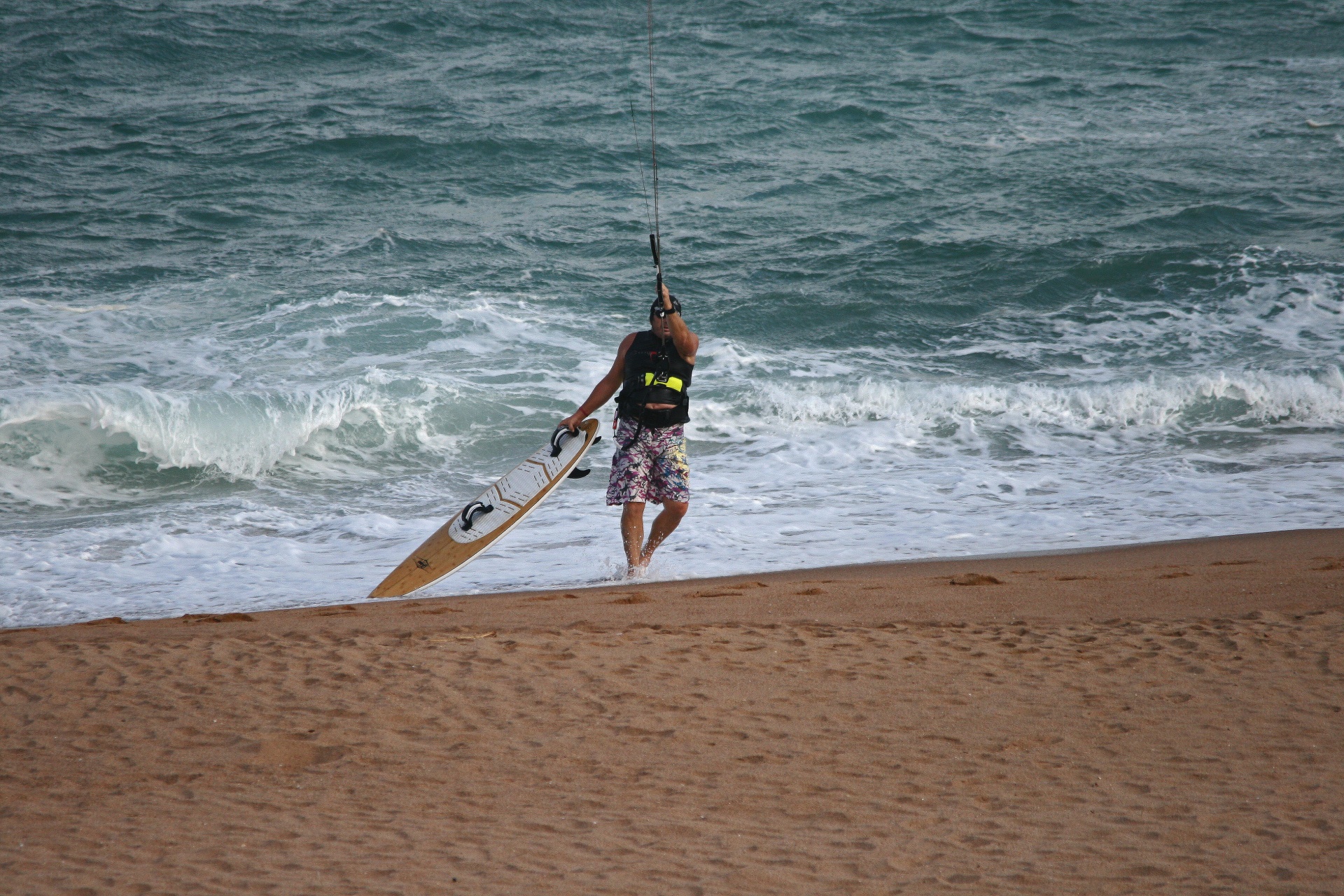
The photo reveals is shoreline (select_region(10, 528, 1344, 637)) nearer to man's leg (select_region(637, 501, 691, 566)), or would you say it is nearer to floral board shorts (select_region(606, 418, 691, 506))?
man's leg (select_region(637, 501, 691, 566))

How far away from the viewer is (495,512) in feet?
19.6

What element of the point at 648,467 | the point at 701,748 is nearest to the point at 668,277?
the point at 648,467

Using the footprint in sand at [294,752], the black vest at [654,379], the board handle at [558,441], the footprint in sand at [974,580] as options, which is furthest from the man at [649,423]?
the footprint in sand at [294,752]

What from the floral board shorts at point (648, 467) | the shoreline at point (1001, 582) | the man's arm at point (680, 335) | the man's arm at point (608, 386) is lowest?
the shoreline at point (1001, 582)

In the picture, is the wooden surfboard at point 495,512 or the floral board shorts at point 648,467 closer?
the floral board shorts at point 648,467

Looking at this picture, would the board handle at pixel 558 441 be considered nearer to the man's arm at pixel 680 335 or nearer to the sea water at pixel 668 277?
the sea water at pixel 668 277

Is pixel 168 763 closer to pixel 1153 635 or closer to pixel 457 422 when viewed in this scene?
pixel 1153 635

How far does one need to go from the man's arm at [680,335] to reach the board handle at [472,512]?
1.59 meters

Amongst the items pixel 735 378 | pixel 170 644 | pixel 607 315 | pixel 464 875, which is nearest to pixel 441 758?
pixel 464 875

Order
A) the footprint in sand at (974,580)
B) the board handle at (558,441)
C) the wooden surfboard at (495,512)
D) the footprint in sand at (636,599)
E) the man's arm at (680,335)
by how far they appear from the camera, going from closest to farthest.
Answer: the footprint in sand at (636,599), the footprint in sand at (974,580), the man's arm at (680,335), the wooden surfboard at (495,512), the board handle at (558,441)

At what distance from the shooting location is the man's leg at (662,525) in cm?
546

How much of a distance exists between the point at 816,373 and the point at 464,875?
25.4 feet

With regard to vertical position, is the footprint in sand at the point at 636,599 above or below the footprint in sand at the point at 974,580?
above

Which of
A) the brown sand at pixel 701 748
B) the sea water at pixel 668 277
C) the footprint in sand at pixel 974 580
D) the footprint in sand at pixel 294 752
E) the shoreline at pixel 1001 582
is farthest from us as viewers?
the sea water at pixel 668 277
